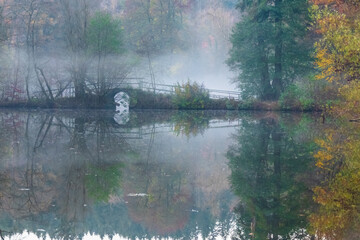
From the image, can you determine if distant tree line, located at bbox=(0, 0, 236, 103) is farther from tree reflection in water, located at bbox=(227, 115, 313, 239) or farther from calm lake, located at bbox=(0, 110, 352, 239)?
tree reflection in water, located at bbox=(227, 115, 313, 239)

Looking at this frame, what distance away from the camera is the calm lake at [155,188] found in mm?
7594

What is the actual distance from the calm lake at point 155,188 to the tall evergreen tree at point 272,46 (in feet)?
72.8

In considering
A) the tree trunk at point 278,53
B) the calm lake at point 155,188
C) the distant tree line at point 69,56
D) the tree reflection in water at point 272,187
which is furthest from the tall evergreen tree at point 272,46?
the tree reflection in water at point 272,187

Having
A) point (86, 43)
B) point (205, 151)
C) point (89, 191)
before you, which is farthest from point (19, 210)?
point (86, 43)

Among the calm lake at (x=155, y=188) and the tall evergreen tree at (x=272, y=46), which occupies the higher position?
the tall evergreen tree at (x=272, y=46)

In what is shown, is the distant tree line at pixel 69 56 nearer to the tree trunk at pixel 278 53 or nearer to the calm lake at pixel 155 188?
the tree trunk at pixel 278 53

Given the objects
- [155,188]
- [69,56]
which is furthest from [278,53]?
[155,188]

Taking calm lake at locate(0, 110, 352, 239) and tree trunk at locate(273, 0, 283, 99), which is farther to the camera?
tree trunk at locate(273, 0, 283, 99)

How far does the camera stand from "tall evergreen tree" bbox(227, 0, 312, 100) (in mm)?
38906

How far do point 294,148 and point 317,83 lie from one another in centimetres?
2127

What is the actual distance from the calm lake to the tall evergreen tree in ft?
72.8

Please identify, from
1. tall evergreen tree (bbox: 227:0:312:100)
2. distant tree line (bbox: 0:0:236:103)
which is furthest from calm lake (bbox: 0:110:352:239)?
tall evergreen tree (bbox: 227:0:312:100)

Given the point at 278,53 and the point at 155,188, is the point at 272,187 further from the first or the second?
the point at 278,53

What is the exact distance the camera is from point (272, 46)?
4031 cm
